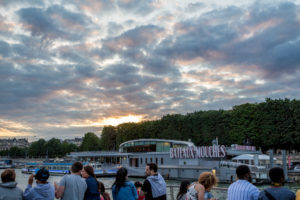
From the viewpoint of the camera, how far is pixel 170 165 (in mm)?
52281

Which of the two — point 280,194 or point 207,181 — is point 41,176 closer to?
point 207,181

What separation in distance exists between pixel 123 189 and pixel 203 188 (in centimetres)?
188

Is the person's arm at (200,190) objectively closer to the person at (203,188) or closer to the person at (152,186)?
the person at (203,188)

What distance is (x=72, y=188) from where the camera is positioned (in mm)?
6559

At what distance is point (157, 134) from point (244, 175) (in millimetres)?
79355

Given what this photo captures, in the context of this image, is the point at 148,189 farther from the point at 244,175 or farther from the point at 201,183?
the point at 244,175

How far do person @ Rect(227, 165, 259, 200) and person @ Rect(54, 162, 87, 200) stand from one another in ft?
10.3

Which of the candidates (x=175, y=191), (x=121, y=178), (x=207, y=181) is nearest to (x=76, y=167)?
(x=121, y=178)

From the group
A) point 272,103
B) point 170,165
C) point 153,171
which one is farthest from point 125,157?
point 153,171

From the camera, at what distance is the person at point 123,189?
6922mm

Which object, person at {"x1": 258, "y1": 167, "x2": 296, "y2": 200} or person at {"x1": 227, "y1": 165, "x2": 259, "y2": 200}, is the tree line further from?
person at {"x1": 258, "y1": 167, "x2": 296, "y2": 200}

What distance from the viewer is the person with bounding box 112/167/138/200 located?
6922 mm

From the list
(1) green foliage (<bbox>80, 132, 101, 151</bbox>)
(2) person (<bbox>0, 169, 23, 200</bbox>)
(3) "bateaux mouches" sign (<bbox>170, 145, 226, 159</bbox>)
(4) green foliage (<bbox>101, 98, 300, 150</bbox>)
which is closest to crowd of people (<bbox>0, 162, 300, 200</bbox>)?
(2) person (<bbox>0, 169, 23, 200</bbox>)

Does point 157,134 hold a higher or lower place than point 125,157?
higher
